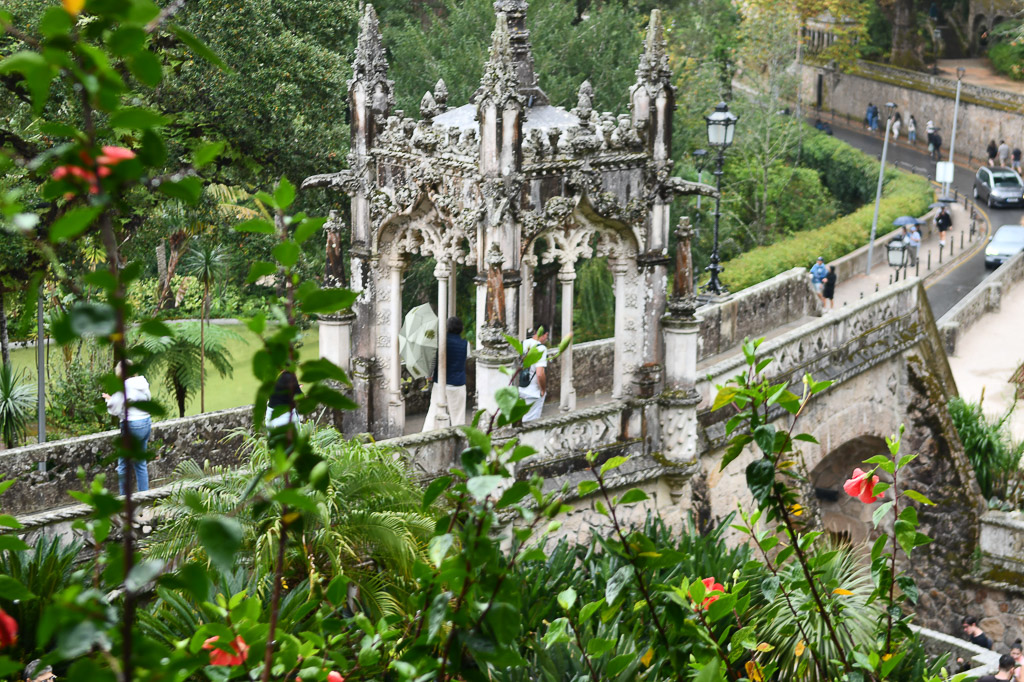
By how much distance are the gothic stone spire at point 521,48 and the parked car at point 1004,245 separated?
24.7 metres

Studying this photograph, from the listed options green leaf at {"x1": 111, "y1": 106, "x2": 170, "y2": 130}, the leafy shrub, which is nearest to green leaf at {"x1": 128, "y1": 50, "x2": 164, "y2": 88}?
green leaf at {"x1": 111, "y1": 106, "x2": 170, "y2": 130}

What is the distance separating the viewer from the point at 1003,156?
49.4 metres

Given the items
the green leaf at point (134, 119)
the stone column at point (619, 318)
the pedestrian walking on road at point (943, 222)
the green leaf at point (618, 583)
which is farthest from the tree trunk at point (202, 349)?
the pedestrian walking on road at point (943, 222)

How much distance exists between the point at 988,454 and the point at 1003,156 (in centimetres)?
3180

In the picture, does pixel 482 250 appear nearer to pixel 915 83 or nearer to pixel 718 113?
pixel 718 113

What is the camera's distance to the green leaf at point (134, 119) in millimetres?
3154

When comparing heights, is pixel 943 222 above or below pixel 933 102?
below

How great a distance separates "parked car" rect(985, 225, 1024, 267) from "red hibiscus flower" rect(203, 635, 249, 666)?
33240 mm

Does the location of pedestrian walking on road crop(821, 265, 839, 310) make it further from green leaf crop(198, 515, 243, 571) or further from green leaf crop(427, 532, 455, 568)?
green leaf crop(198, 515, 243, 571)

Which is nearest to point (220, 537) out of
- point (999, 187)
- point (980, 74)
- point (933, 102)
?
point (999, 187)

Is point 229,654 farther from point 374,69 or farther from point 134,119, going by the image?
point 374,69

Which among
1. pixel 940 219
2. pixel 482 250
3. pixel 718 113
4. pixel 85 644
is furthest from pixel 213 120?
pixel 940 219

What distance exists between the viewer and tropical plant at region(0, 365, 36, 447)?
47.5 ft

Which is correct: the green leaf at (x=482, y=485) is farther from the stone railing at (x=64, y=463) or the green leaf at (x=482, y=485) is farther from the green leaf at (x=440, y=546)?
the stone railing at (x=64, y=463)
